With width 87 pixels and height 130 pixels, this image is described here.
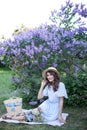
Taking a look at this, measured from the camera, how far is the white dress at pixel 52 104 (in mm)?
6098

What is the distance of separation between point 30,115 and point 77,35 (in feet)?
5.77

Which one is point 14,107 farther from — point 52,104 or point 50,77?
point 50,77

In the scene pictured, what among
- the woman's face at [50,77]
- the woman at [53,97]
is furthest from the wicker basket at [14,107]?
the woman's face at [50,77]

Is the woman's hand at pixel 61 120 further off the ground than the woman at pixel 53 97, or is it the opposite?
the woman at pixel 53 97

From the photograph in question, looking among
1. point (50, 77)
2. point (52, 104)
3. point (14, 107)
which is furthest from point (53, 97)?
point (14, 107)

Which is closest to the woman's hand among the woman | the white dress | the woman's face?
the woman

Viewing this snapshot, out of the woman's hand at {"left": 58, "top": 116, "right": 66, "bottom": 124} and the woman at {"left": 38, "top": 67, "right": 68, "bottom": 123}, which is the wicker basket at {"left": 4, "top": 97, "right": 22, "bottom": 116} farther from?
the woman's hand at {"left": 58, "top": 116, "right": 66, "bottom": 124}

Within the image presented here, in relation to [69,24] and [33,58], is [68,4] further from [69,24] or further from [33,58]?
[33,58]

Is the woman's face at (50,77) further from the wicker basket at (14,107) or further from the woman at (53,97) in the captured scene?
the wicker basket at (14,107)

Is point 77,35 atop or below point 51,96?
atop

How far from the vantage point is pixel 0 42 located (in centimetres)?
595

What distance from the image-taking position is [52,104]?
246 inches

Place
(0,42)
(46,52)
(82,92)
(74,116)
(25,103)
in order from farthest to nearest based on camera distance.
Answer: (25,103) → (82,92) → (74,116) → (0,42) → (46,52)

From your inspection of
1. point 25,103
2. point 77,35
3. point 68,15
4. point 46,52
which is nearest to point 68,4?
point 68,15
